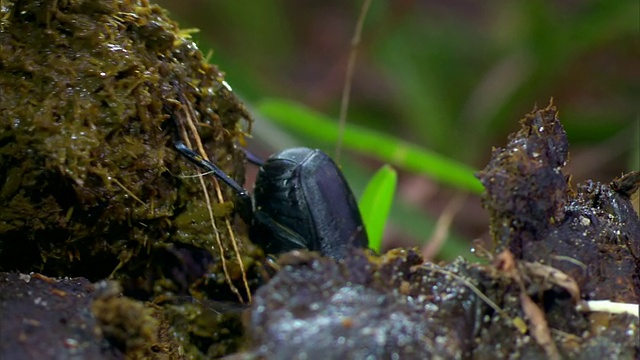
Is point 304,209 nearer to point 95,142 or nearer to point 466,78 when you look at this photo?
point 95,142

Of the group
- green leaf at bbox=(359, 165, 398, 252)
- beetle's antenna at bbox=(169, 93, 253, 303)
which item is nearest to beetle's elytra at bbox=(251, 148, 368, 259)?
beetle's antenna at bbox=(169, 93, 253, 303)

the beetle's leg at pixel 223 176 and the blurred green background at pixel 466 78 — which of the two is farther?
the blurred green background at pixel 466 78

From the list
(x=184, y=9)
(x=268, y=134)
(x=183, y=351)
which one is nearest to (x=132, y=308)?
(x=183, y=351)

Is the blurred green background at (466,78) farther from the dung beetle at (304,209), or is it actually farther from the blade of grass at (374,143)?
the dung beetle at (304,209)

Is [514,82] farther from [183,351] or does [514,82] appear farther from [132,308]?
[132,308]

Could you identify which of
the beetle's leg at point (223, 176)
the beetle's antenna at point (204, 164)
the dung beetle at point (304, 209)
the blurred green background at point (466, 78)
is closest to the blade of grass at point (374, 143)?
the blurred green background at point (466, 78)

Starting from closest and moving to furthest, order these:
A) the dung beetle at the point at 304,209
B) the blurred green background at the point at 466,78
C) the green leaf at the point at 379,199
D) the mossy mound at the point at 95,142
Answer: the mossy mound at the point at 95,142 < the dung beetle at the point at 304,209 < the green leaf at the point at 379,199 < the blurred green background at the point at 466,78
